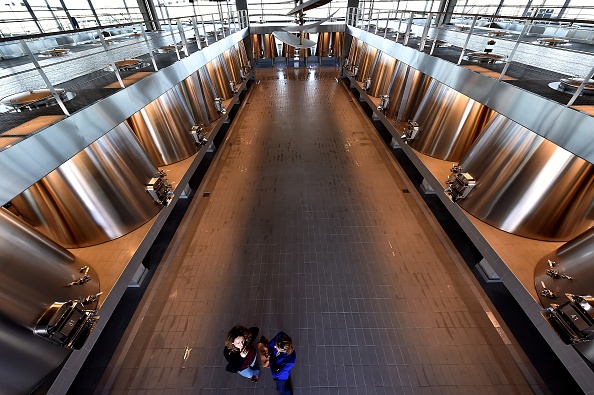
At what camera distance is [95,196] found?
321 cm

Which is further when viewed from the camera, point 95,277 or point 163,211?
point 163,211

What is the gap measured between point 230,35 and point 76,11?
16.7 ft

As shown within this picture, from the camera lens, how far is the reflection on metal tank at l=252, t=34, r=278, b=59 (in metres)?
14.4

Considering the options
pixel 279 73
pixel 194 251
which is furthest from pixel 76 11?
pixel 194 251

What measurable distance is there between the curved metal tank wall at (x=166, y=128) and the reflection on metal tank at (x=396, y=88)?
5224mm

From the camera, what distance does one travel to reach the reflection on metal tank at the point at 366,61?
9.61 meters

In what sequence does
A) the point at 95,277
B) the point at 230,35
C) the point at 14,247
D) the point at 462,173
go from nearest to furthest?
the point at 14,247
the point at 95,277
the point at 462,173
the point at 230,35

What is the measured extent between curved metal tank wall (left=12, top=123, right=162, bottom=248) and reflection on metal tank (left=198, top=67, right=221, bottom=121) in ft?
11.5

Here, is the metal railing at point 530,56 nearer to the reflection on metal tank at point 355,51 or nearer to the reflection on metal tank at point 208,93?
the reflection on metal tank at point 355,51

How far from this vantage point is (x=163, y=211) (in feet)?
13.6

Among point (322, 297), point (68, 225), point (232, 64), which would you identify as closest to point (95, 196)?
point (68, 225)

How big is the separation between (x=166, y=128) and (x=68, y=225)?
2524 millimetres

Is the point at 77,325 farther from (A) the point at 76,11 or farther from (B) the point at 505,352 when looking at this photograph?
(A) the point at 76,11

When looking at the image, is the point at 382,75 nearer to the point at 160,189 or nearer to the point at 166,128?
the point at 166,128
